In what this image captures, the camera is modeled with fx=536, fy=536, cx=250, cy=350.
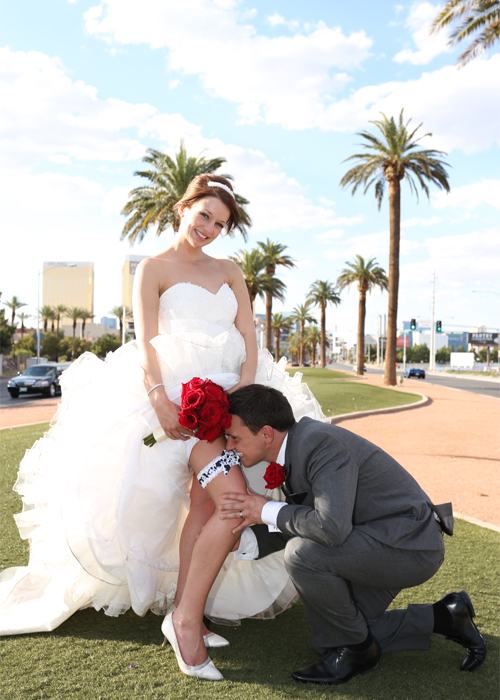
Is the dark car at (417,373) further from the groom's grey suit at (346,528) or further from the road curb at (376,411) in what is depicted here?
the groom's grey suit at (346,528)

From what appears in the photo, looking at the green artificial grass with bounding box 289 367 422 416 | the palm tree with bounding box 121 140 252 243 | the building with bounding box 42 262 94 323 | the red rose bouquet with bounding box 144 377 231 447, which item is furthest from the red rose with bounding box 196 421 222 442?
the building with bounding box 42 262 94 323

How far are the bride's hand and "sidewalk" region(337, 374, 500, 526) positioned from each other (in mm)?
3994

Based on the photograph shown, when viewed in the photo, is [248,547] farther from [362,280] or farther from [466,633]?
[362,280]

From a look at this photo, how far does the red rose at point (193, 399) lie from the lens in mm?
2436

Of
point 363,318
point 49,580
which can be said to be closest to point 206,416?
point 49,580

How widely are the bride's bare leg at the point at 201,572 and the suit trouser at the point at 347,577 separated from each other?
321mm

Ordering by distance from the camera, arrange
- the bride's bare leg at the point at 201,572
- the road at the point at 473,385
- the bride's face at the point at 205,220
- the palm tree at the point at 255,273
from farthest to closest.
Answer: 1. the palm tree at the point at 255,273
2. the road at the point at 473,385
3. the bride's face at the point at 205,220
4. the bride's bare leg at the point at 201,572

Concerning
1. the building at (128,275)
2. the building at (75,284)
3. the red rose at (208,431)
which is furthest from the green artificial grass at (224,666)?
the building at (75,284)

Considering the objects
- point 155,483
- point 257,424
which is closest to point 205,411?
point 257,424

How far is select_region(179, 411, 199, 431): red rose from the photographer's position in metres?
2.43

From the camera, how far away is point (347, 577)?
7.94 ft

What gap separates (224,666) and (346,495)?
108cm

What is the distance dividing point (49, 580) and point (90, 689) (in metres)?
0.90

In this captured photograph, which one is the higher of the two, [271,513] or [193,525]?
[271,513]
